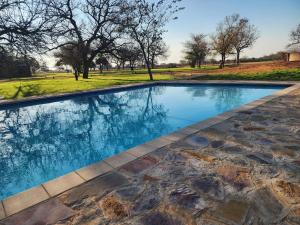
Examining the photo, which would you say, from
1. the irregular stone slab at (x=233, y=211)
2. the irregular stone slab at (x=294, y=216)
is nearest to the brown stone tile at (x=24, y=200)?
the irregular stone slab at (x=233, y=211)

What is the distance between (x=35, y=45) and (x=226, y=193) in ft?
39.3

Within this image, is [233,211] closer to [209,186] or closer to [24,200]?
[209,186]

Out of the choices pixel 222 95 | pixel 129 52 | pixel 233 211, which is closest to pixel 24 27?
pixel 129 52

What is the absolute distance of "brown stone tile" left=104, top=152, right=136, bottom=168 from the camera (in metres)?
3.08

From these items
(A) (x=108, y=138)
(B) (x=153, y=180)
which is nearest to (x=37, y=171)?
(A) (x=108, y=138)

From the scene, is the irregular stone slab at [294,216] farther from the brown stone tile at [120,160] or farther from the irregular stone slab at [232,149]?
the brown stone tile at [120,160]

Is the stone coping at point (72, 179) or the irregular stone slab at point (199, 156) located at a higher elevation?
the irregular stone slab at point (199, 156)

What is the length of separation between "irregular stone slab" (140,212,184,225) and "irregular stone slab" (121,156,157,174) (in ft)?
2.79

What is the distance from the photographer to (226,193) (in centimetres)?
229

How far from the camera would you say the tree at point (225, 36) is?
31758 mm

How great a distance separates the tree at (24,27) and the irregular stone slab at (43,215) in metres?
11.0

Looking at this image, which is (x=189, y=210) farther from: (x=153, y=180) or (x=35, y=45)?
(x=35, y=45)

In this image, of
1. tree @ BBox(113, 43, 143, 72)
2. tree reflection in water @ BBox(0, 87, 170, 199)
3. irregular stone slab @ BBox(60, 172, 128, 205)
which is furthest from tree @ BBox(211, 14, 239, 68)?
irregular stone slab @ BBox(60, 172, 128, 205)

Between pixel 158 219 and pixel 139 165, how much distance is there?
42.9 inches
